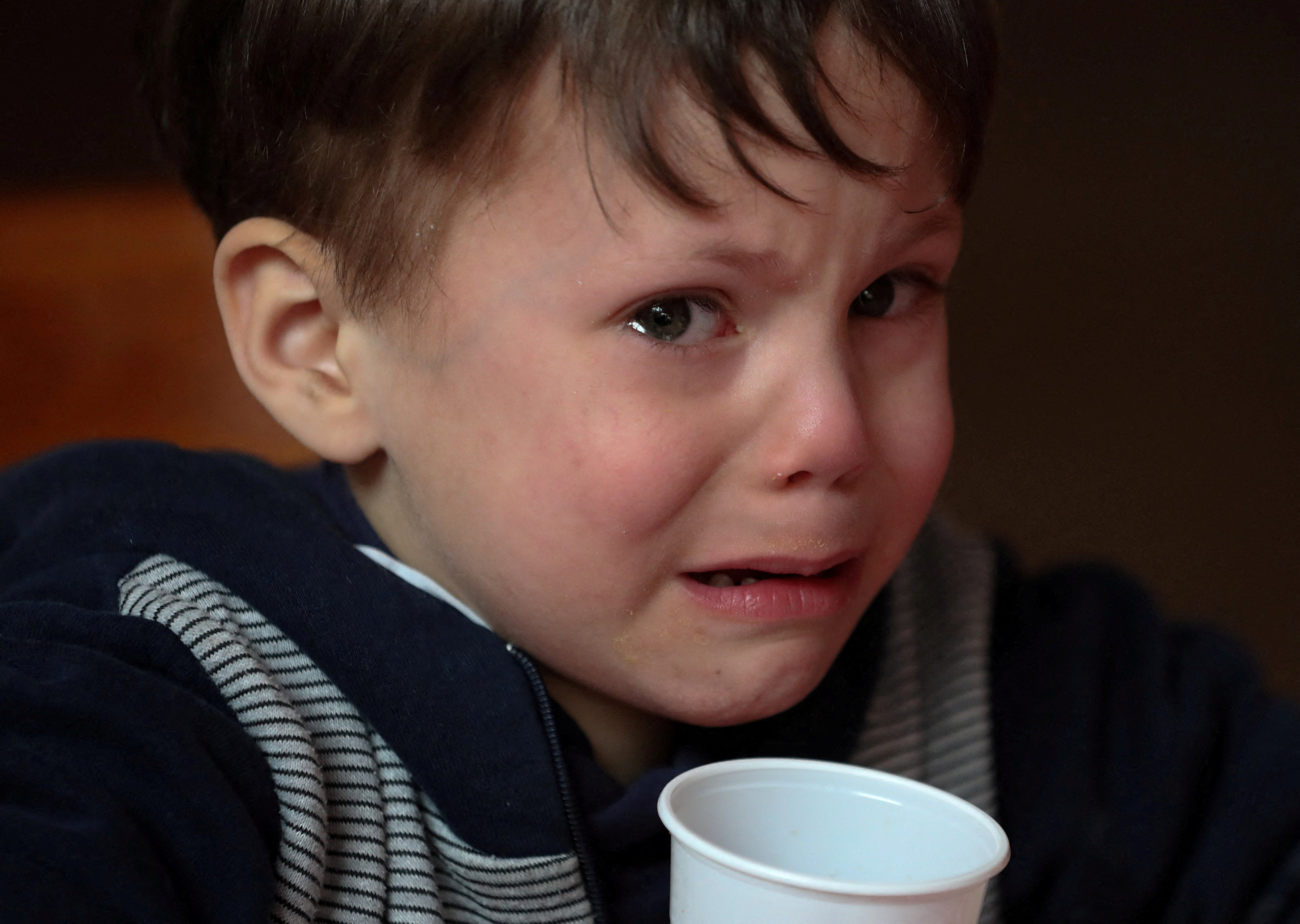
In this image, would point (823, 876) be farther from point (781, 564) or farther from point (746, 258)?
point (746, 258)

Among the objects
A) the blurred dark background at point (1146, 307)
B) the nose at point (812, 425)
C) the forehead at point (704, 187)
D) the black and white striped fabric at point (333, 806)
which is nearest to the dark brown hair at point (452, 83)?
the forehead at point (704, 187)

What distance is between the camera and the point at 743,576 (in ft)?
2.79

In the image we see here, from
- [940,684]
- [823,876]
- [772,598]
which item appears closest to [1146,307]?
[940,684]

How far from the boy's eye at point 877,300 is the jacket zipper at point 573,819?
31cm

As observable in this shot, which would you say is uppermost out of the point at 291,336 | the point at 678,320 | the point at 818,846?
the point at 678,320

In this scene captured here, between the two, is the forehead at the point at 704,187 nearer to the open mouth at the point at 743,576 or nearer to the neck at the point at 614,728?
the open mouth at the point at 743,576

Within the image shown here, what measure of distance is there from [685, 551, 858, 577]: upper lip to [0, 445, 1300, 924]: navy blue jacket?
142 millimetres

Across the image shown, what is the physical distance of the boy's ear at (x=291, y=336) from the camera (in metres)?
0.89

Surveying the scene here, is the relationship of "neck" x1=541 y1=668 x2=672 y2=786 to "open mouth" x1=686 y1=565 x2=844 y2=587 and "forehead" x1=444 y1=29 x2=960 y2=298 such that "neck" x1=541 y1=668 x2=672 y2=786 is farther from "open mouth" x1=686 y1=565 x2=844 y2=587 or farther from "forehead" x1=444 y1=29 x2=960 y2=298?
"forehead" x1=444 y1=29 x2=960 y2=298

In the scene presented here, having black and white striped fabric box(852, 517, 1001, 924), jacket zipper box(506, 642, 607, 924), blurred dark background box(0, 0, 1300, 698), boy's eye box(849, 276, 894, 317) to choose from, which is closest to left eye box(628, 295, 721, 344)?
boy's eye box(849, 276, 894, 317)

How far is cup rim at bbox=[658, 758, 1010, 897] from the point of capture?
1.82ft

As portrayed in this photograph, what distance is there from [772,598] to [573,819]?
0.18 metres

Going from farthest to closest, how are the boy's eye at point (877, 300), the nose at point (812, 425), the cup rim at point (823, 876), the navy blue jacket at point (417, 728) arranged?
the boy's eye at point (877, 300), the nose at point (812, 425), the navy blue jacket at point (417, 728), the cup rim at point (823, 876)

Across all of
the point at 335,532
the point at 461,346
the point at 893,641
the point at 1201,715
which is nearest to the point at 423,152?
the point at 461,346
